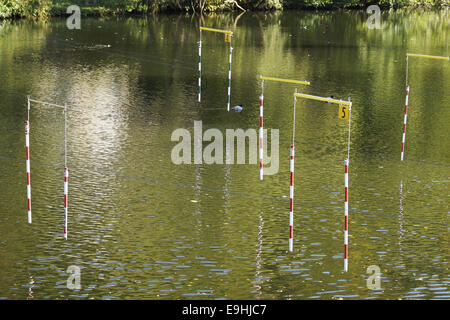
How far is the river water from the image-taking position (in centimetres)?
1123

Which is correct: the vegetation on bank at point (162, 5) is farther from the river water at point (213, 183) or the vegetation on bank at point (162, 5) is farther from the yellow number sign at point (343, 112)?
the yellow number sign at point (343, 112)

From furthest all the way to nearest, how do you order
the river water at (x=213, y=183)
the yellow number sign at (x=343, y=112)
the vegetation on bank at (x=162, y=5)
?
the vegetation on bank at (x=162, y=5) → the yellow number sign at (x=343, y=112) → the river water at (x=213, y=183)

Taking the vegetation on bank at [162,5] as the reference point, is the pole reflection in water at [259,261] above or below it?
below

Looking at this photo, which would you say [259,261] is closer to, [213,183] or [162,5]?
[213,183]

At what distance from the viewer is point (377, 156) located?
1738 centimetres

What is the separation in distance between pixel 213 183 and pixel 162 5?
28.5 metres

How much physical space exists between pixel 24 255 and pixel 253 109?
10.6 meters

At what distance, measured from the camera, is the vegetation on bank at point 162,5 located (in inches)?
1469

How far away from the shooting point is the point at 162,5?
140 feet

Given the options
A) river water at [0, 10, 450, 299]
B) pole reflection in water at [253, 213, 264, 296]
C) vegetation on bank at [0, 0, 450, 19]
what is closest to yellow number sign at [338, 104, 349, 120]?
river water at [0, 10, 450, 299]

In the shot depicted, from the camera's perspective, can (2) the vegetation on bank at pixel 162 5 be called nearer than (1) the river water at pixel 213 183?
No

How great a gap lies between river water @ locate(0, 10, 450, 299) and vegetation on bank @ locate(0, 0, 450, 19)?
7753mm

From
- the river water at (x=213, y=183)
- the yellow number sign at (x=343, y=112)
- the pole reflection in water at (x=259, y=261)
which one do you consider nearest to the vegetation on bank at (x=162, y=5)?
the river water at (x=213, y=183)

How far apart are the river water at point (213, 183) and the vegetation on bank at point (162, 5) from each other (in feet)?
25.4
